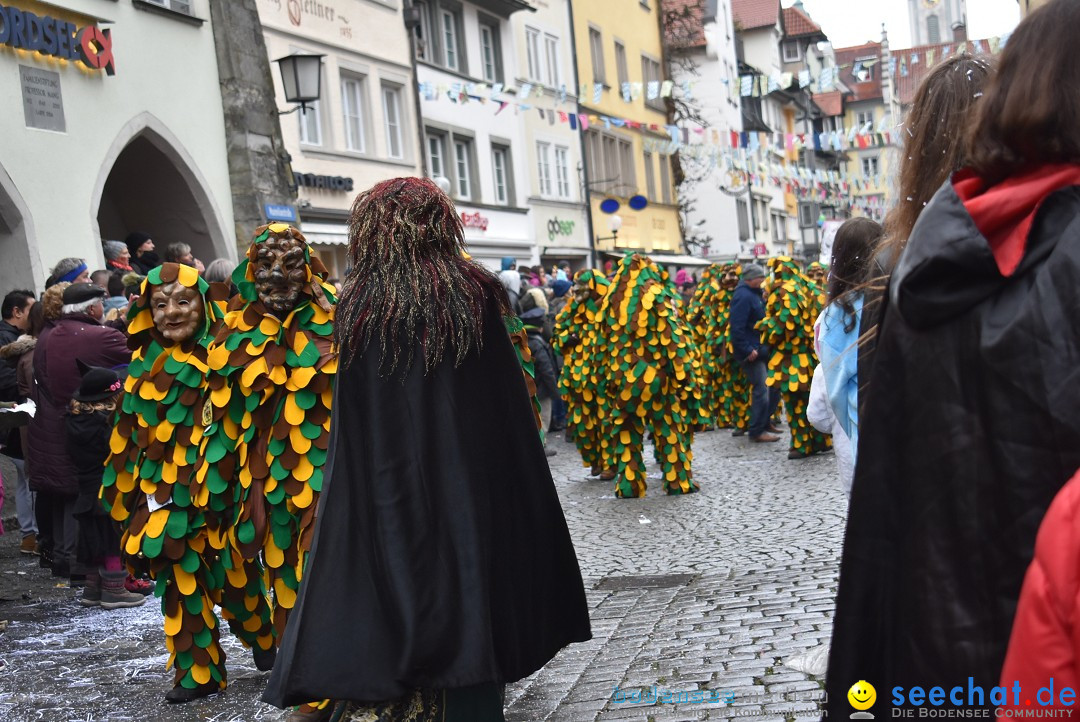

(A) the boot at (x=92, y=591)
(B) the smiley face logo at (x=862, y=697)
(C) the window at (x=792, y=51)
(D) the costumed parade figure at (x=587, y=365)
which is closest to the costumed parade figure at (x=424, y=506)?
(B) the smiley face logo at (x=862, y=697)

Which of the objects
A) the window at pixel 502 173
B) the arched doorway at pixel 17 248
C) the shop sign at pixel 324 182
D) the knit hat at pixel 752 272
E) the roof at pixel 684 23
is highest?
the roof at pixel 684 23

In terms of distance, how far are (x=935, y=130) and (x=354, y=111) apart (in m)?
21.8

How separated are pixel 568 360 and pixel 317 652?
8.54 metres

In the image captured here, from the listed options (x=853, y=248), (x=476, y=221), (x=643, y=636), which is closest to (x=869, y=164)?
(x=476, y=221)

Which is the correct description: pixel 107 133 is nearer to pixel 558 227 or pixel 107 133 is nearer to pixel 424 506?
pixel 424 506

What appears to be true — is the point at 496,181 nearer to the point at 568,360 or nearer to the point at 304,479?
the point at 568,360

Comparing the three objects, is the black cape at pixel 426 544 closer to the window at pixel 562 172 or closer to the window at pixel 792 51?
the window at pixel 562 172

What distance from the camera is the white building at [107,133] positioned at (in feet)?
47.7

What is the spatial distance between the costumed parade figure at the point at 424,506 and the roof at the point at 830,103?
3161 inches

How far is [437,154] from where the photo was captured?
92.7ft

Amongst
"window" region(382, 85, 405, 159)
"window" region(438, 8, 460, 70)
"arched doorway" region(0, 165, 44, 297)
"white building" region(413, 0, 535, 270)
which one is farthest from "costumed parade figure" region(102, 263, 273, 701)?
"window" region(438, 8, 460, 70)

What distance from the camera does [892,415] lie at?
2.33 metres

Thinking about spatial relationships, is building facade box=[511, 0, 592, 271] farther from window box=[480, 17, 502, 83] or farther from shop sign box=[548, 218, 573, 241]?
window box=[480, 17, 502, 83]

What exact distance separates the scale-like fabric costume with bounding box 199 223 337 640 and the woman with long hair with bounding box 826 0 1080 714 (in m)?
3.51
